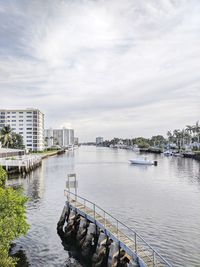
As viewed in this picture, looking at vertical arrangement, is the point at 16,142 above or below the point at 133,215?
above

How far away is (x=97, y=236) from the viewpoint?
98.9ft

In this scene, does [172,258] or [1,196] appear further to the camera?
[172,258]

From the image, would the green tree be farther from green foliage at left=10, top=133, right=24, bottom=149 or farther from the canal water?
green foliage at left=10, top=133, right=24, bottom=149

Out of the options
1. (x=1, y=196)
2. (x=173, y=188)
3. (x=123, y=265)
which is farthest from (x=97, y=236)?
(x=173, y=188)

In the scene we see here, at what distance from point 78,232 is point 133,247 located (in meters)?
9.13

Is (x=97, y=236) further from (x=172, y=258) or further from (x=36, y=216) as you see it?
(x=36, y=216)

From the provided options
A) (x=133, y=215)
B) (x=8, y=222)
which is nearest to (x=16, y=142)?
(x=133, y=215)

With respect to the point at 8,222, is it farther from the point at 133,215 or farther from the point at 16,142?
the point at 16,142

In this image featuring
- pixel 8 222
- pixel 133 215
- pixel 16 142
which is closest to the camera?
pixel 8 222

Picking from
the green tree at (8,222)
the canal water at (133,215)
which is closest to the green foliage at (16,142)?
the canal water at (133,215)

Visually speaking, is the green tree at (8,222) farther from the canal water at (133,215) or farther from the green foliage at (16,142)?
the green foliage at (16,142)

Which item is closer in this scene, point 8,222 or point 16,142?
point 8,222

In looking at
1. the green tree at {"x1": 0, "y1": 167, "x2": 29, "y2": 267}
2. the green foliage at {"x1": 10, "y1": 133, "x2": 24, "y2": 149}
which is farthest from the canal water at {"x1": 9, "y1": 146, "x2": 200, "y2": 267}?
the green foliage at {"x1": 10, "y1": 133, "x2": 24, "y2": 149}

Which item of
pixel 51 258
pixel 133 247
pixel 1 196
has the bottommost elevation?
pixel 51 258
